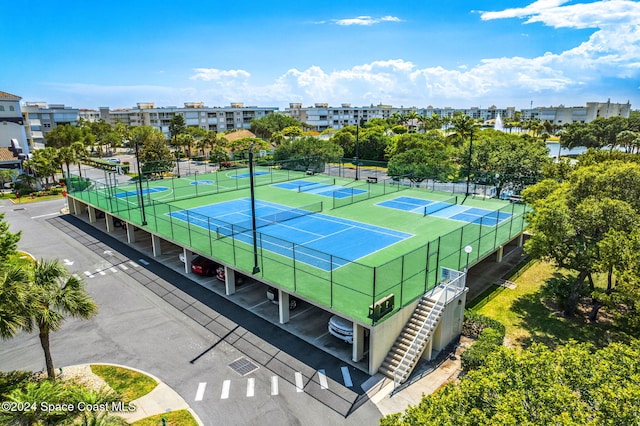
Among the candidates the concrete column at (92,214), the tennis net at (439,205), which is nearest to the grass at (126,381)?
the concrete column at (92,214)

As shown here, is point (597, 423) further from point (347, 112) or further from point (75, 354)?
point (347, 112)

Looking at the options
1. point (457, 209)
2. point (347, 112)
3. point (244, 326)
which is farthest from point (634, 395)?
point (347, 112)

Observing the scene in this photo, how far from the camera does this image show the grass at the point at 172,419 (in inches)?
495

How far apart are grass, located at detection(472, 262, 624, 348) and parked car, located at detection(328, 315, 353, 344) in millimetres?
7063

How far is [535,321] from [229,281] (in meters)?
15.4

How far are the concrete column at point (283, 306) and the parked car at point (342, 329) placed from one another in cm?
235

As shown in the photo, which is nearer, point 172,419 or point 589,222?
point 172,419

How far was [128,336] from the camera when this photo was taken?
17.7 m

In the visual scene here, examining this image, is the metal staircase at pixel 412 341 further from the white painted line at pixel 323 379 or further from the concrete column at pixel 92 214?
the concrete column at pixel 92 214

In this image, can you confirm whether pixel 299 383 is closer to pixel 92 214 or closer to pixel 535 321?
pixel 535 321

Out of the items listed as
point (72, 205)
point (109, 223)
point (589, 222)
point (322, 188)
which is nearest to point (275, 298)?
point (589, 222)

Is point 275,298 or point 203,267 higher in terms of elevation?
point 203,267

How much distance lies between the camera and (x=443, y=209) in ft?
111

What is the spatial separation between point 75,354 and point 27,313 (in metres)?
5.80
